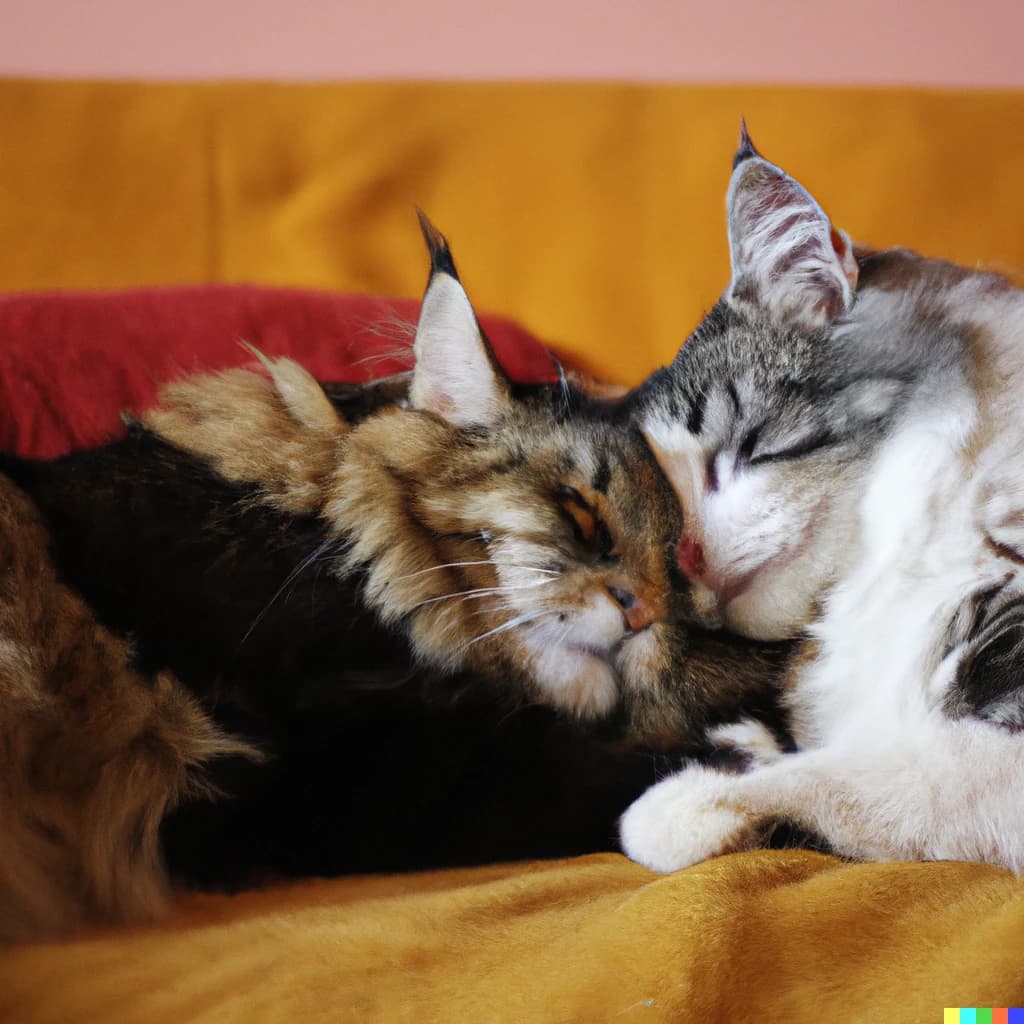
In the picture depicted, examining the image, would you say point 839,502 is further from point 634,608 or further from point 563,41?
point 563,41

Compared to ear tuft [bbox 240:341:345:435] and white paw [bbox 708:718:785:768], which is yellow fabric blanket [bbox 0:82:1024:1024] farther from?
white paw [bbox 708:718:785:768]

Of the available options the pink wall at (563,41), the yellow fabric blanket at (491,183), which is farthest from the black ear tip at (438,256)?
the pink wall at (563,41)

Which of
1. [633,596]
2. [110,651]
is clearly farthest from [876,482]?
[110,651]

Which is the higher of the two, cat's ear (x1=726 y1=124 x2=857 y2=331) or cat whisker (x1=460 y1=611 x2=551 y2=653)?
cat's ear (x1=726 y1=124 x2=857 y2=331)

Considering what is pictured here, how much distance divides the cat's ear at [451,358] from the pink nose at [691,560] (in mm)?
212

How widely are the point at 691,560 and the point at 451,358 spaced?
286mm

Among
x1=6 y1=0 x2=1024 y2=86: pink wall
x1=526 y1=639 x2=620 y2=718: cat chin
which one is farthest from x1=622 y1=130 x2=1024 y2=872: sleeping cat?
x1=6 y1=0 x2=1024 y2=86: pink wall

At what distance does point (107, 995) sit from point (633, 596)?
50 cm

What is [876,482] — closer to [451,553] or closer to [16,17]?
[451,553]

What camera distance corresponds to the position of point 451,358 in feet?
2.99

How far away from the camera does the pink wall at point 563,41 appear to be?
164cm

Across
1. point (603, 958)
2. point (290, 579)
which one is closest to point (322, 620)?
point (290, 579)

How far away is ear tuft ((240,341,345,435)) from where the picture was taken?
3.24 ft

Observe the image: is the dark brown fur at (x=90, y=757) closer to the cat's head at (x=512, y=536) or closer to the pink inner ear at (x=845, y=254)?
the cat's head at (x=512, y=536)
